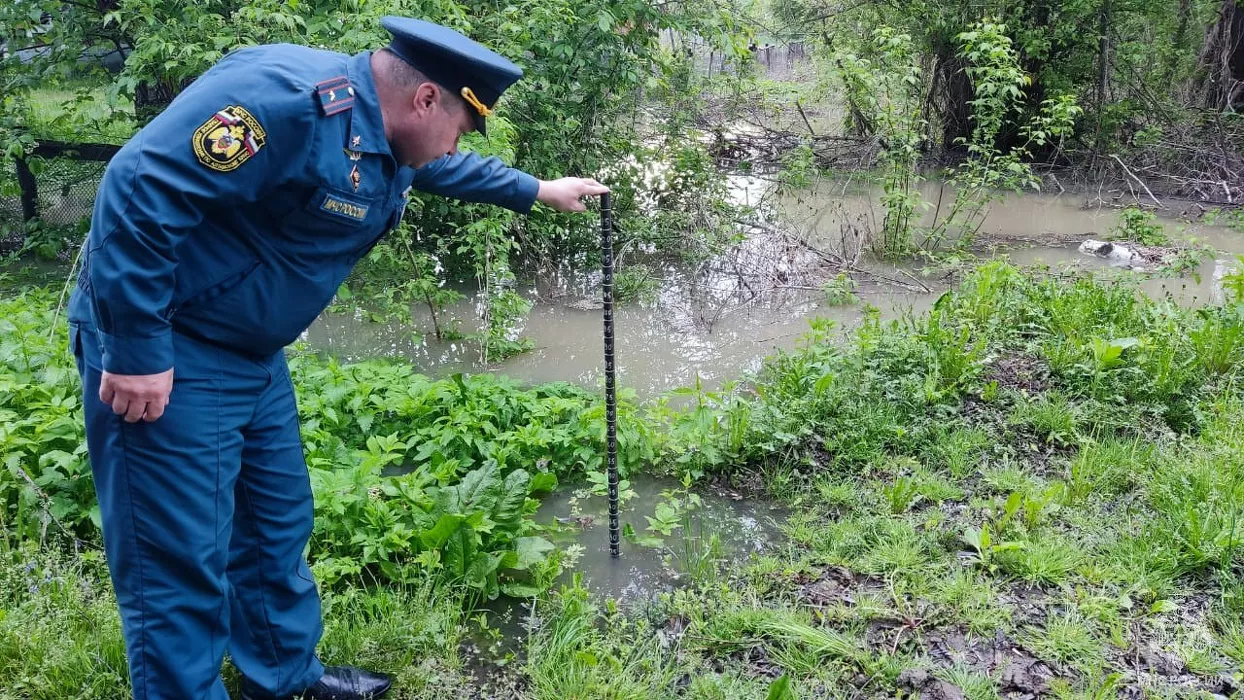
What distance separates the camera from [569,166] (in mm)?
7754

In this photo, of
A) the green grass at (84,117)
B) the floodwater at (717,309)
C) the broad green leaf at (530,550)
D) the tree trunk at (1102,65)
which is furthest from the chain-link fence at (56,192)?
the tree trunk at (1102,65)

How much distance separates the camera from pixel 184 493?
6.95 feet

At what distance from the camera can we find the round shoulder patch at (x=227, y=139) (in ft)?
6.15

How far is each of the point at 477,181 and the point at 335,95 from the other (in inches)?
35.4

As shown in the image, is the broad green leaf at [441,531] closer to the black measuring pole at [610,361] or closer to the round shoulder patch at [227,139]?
the black measuring pole at [610,361]

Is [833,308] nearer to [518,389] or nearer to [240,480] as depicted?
[518,389]

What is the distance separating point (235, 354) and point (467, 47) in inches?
38.5

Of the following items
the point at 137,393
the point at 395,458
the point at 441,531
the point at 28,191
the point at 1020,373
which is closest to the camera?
the point at 137,393

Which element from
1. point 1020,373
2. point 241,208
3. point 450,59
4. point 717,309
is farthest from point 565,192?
point 717,309

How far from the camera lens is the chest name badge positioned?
2133 millimetres

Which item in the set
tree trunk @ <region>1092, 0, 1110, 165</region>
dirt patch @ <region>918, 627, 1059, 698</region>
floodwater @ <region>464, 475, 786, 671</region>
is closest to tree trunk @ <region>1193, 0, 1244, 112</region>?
tree trunk @ <region>1092, 0, 1110, 165</region>

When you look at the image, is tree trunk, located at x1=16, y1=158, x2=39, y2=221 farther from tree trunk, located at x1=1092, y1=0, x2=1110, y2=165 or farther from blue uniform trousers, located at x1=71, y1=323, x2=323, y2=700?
tree trunk, located at x1=1092, y1=0, x2=1110, y2=165

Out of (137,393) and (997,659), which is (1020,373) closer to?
(997,659)

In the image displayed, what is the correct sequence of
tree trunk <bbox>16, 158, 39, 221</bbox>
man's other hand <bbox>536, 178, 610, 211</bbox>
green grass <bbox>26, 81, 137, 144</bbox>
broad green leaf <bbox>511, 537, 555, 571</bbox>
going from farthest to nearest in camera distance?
tree trunk <bbox>16, 158, 39, 221</bbox>, green grass <bbox>26, 81, 137, 144</bbox>, broad green leaf <bbox>511, 537, 555, 571</bbox>, man's other hand <bbox>536, 178, 610, 211</bbox>
